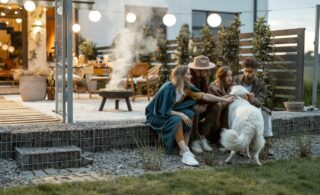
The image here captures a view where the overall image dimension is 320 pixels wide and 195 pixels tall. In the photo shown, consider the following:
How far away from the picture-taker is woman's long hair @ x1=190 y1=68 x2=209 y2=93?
19.3 feet

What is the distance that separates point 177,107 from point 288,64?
3.88m

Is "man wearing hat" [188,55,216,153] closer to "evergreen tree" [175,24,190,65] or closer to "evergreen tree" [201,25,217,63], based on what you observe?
"evergreen tree" [201,25,217,63]

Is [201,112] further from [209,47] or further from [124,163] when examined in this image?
[209,47]

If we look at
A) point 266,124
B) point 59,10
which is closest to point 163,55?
point 59,10

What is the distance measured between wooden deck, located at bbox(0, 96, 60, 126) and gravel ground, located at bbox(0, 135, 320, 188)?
123cm

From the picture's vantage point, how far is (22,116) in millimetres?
6789

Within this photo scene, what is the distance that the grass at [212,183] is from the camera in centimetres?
393

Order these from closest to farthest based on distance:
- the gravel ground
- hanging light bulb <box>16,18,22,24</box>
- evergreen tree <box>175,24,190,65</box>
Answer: the gravel ground < evergreen tree <box>175,24,190,65</box> < hanging light bulb <box>16,18,22,24</box>

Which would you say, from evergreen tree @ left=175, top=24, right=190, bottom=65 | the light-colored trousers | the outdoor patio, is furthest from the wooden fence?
the light-colored trousers

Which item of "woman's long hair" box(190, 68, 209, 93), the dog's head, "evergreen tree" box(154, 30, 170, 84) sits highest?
"evergreen tree" box(154, 30, 170, 84)

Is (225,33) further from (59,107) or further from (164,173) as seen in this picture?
(164,173)

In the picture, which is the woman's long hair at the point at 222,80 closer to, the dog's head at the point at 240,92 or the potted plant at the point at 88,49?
the dog's head at the point at 240,92

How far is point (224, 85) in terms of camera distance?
5.82m

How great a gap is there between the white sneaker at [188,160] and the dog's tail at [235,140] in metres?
0.39
